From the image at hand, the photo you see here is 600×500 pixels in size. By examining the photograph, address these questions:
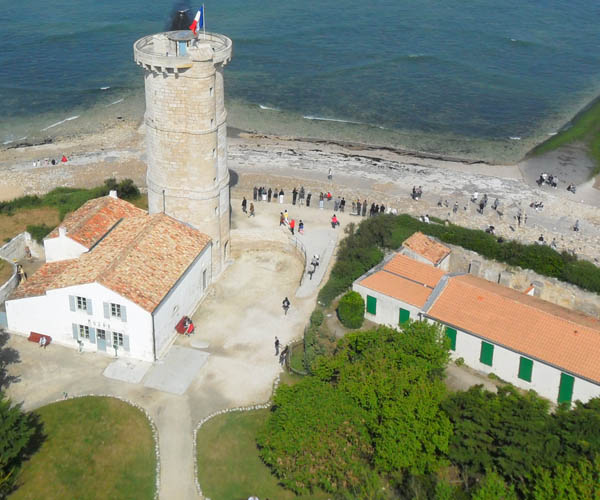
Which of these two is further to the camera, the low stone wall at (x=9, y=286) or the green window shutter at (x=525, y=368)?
the low stone wall at (x=9, y=286)

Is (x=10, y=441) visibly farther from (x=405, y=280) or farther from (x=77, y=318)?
(x=405, y=280)

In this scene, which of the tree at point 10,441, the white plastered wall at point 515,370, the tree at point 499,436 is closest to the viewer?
the tree at point 499,436

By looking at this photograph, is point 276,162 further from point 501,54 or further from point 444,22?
point 444,22

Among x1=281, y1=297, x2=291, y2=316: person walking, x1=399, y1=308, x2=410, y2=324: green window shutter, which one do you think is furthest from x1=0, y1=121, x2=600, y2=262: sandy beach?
x1=399, y1=308, x2=410, y2=324: green window shutter

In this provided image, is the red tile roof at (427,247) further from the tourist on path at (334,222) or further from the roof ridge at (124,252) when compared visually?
the roof ridge at (124,252)

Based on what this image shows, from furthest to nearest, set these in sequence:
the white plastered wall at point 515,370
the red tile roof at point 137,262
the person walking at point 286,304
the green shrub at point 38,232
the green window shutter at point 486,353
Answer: the green shrub at point 38,232 → the person walking at point 286,304 → the green window shutter at point 486,353 → the red tile roof at point 137,262 → the white plastered wall at point 515,370

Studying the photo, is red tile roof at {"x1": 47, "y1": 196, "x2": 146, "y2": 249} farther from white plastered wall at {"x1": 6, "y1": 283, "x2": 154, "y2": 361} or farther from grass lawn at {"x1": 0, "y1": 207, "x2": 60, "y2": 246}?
grass lawn at {"x1": 0, "y1": 207, "x2": 60, "y2": 246}

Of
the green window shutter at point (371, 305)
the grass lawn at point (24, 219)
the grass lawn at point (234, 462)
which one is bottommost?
the grass lawn at point (234, 462)

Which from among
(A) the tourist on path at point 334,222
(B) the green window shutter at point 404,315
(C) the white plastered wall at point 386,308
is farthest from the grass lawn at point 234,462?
(A) the tourist on path at point 334,222
